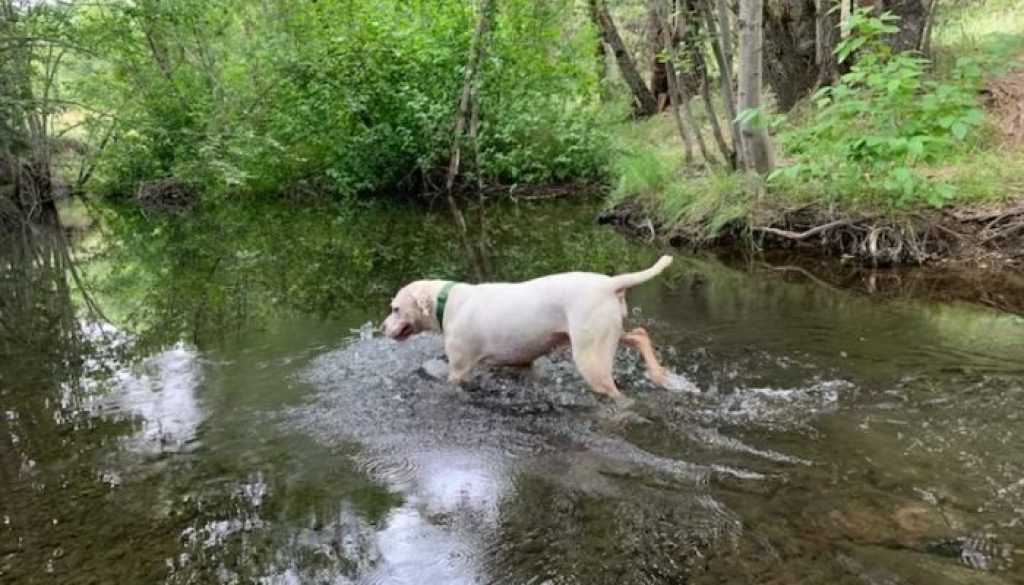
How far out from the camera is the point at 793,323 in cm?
678

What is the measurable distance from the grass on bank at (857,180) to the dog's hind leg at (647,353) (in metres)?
4.01

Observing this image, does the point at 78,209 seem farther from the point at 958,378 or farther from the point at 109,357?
the point at 958,378

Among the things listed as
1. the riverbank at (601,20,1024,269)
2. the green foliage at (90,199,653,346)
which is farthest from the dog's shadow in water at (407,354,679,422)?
the riverbank at (601,20,1024,269)

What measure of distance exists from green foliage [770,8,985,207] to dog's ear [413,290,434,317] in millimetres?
4101

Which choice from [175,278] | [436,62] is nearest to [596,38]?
[436,62]

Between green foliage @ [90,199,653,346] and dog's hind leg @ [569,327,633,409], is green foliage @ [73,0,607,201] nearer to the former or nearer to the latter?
green foliage @ [90,199,653,346]

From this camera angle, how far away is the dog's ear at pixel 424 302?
5691 mm

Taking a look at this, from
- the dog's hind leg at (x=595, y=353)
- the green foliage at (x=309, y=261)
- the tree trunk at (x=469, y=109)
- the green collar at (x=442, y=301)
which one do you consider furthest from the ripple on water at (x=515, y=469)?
the tree trunk at (x=469, y=109)

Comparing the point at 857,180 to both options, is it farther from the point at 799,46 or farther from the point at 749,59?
the point at 799,46

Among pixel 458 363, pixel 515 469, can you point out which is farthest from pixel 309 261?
pixel 515 469

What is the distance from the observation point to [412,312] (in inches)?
227

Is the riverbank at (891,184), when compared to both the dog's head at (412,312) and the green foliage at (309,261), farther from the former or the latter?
the dog's head at (412,312)

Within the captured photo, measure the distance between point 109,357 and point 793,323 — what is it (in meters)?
5.99

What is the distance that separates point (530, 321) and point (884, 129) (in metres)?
4.72
